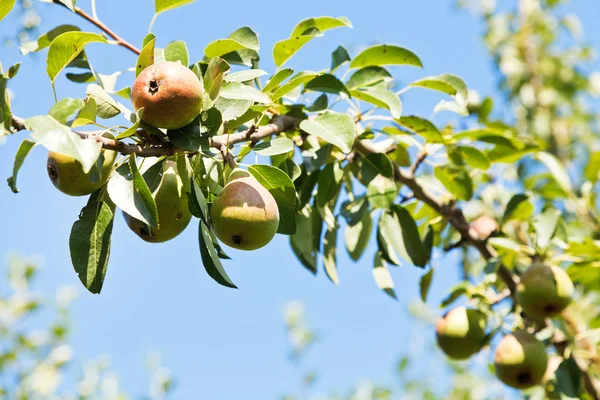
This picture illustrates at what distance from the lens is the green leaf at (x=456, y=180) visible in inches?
95.0

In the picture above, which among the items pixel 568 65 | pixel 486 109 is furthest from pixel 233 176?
pixel 568 65

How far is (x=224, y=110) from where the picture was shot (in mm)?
1548

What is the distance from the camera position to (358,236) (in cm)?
241

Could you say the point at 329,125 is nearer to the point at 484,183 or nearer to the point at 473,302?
the point at 473,302

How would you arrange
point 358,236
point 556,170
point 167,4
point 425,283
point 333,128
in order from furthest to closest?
1. point 556,170
2. point 425,283
3. point 358,236
4. point 167,4
5. point 333,128

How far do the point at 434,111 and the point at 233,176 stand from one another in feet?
3.59

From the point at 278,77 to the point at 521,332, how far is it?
134 cm

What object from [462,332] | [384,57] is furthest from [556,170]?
[384,57]

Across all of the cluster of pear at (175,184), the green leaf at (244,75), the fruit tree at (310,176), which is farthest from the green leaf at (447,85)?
the cluster of pear at (175,184)

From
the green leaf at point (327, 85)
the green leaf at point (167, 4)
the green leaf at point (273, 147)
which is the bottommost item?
the green leaf at point (273, 147)

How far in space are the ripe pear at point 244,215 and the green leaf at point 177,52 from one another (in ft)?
1.25

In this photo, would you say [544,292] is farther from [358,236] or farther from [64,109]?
[64,109]

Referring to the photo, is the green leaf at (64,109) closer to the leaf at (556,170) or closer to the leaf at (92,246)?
the leaf at (92,246)

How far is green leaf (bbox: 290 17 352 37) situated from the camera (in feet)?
6.65
